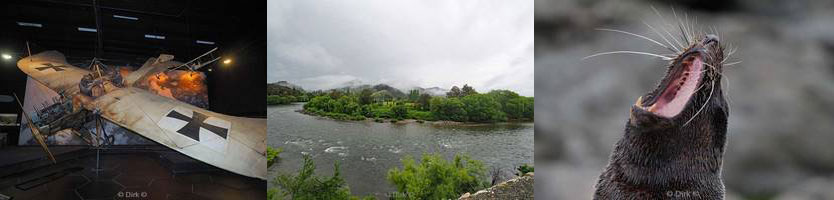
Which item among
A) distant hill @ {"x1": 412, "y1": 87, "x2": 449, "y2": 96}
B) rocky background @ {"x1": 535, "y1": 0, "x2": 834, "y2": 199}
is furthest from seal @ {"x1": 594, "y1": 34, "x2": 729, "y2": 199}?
distant hill @ {"x1": 412, "y1": 87, "x2": 449, "y2": 96}

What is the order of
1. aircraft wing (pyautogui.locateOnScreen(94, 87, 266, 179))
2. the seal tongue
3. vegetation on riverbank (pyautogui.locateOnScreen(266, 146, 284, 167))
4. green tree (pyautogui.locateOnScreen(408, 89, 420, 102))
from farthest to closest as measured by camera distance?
green tree (pyautogui.locateOnScreen(408, 89, 420, 102)) < vegetation on riverbank (pyautogui.locateOnScreen(266, 146, 284, 167)) < aircraft wing (pyautogui.locateOnScreen(94, 87, 266, 179)) < the seal tongue

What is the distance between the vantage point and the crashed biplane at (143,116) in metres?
2.97

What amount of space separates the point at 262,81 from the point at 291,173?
765mm

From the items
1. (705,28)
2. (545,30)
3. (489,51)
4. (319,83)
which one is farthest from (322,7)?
(705,28)

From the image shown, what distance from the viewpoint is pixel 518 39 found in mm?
3775

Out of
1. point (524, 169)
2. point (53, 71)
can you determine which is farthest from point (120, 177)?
point (524, 169)

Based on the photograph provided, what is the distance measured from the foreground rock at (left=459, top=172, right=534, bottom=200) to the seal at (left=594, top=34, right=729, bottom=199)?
1.29 meters

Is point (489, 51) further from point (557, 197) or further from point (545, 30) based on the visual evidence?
point (557, 197)

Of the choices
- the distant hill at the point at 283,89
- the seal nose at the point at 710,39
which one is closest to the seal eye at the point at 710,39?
the seal nose at the point at 710,39

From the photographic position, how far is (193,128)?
3.23m

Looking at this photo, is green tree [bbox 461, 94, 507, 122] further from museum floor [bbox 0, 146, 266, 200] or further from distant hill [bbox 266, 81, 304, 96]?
museum floor [bbox 0, 146, 266, 200]

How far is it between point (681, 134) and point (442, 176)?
6.31ft

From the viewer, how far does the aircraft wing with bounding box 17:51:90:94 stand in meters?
2.93

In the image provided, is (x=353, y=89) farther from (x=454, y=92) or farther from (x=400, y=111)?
(x=454, y=92)
